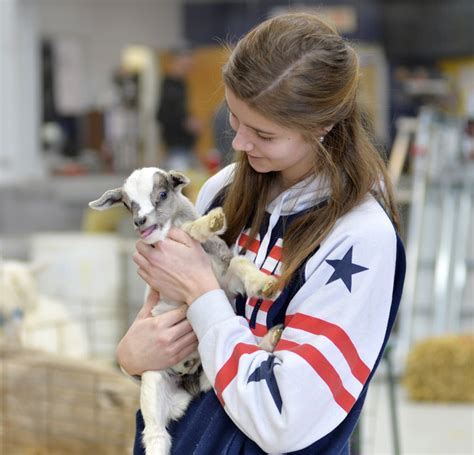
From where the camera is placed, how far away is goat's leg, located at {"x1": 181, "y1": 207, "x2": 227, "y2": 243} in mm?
1832

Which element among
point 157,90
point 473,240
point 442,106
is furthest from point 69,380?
point 157,90

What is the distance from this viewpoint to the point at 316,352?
1554mm

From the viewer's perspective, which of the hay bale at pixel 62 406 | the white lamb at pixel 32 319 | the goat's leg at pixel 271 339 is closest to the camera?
the goat's leg at pixel 271 339

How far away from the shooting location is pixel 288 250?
1.69 m

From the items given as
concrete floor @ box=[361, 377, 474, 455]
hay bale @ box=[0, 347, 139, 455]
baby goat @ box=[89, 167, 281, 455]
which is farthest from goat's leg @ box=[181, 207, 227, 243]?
concrete floor @ box=[361, 377, 474, 455]

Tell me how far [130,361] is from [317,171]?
0.52 meters

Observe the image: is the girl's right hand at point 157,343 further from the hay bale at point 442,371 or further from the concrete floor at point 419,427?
the hay bale at point 442,371

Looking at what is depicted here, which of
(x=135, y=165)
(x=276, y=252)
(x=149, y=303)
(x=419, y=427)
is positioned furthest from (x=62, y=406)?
(x=135, y=165)

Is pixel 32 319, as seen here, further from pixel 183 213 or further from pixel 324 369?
pixel 324 369

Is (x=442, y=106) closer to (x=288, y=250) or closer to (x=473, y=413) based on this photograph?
(x=473, y=413)

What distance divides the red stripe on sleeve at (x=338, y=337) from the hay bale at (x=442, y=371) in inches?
191

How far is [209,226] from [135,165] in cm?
1280

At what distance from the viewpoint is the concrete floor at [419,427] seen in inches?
210

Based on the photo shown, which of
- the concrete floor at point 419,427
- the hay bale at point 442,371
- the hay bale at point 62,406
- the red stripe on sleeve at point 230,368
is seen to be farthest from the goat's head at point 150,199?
the hay bale at point 442,371
